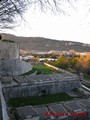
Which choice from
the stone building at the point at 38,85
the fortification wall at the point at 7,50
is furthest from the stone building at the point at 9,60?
the stone building at the point at 38,85

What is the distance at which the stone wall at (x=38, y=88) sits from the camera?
16.1 meters

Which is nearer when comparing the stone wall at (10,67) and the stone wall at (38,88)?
the stone wall at (38,88)

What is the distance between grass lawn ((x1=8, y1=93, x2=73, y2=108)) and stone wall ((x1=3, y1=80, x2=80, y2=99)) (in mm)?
589

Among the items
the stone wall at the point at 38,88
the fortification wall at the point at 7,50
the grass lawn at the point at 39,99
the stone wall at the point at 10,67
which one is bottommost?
the grass lawn at the point at 39,99

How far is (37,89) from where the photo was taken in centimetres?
1738

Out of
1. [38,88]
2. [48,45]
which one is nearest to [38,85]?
[38,88]

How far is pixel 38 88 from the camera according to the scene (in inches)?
686

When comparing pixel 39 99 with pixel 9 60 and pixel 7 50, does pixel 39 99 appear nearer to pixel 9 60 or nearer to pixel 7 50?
pixel 9 60

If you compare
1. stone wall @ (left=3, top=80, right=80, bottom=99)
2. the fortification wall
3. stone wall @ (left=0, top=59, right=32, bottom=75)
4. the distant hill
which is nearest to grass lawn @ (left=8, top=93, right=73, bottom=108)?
stone wall @ (left=3, top=80, right=80, bottom=99)

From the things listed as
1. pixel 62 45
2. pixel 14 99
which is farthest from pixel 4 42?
pixel 62 45

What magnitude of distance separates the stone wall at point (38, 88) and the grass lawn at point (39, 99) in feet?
1.93

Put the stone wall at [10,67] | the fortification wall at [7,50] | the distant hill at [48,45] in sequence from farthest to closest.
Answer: the distant hill at [48,45] → the fortification wall at [7,50] → the stone wall at [10,67]

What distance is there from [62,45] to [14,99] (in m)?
84.9

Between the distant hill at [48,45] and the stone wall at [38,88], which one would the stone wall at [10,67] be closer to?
the stone wall at [38,88]
